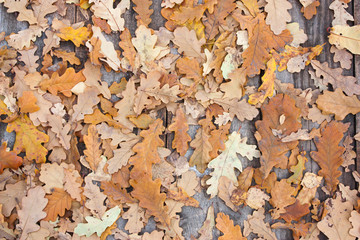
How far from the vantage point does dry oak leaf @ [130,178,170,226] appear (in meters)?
1.44

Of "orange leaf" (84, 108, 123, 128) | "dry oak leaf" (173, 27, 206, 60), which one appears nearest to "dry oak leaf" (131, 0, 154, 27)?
"dry oak leaf" (173, 27, 206, 60)

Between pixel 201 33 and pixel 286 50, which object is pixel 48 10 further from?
pixel 286 50

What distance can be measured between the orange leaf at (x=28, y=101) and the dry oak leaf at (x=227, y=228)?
93 cm

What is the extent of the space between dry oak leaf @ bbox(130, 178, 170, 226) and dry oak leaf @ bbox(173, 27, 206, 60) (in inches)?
22.9

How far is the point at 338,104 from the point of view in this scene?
4.99 ft

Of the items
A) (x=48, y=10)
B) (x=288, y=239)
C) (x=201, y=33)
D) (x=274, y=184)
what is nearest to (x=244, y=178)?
(x=274, y=184)

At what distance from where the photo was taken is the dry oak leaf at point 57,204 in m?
1.43

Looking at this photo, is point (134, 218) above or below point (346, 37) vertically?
below

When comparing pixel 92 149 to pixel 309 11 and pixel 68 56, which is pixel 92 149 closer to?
pixel 68 56

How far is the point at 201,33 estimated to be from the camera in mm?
1518

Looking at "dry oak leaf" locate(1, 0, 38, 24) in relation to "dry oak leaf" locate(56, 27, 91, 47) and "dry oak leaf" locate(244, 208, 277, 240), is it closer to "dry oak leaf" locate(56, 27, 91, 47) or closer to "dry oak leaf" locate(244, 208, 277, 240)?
"dry oak leaf" locate(56, 27, 91, 47)

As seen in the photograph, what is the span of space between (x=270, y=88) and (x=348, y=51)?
0.42 meters

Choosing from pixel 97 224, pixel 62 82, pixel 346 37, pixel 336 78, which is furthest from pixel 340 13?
pixel 97 224

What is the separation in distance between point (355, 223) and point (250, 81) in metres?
0.77
